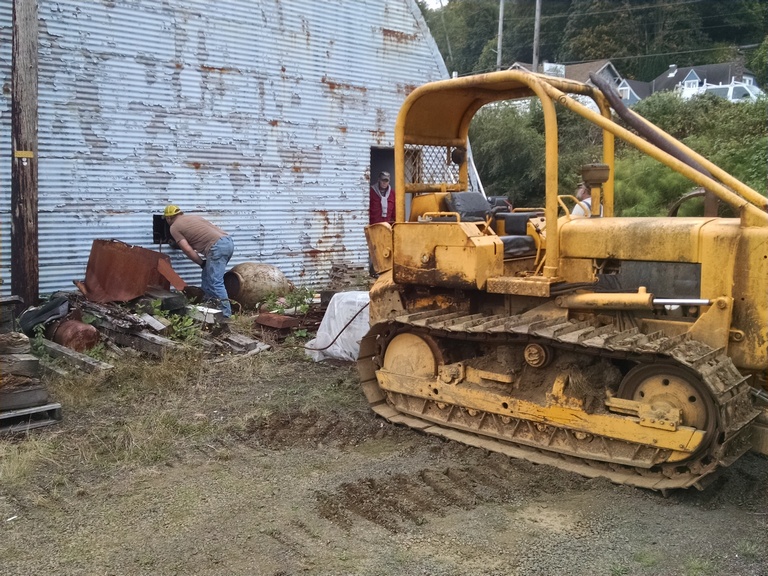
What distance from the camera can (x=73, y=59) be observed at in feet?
33.0

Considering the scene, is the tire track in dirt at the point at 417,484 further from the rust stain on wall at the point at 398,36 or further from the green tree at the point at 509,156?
the green tree at the point at 509,156

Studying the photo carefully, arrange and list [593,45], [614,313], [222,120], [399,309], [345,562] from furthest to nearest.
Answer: [593,45] < [222,120] < [399,309] < [614,313] < [345,562]

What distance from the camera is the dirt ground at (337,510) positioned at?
155 inches

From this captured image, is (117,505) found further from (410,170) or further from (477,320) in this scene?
(410,170)

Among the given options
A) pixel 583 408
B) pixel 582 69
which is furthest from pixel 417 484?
pixel 582 69

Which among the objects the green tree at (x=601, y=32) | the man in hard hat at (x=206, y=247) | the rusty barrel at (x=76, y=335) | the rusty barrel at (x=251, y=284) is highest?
the green tree at (x=601, y=32)

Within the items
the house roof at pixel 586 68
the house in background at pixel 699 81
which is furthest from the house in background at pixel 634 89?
the house roof at pixel 586 68

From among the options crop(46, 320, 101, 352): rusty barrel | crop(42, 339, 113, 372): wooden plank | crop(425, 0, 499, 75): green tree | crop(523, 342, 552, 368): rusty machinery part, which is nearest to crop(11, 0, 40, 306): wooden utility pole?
crop(46, 320, 101, 352): rusty barrel

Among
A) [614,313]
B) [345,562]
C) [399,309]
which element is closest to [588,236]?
[614,313]

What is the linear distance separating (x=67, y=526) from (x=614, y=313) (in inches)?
151

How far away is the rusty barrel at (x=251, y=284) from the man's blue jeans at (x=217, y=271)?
2.82ft

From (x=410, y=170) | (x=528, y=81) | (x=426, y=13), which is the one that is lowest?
(x=410, y=170)

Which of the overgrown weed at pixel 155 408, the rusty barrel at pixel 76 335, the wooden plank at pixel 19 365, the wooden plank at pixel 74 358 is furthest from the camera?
the rusty barrel at pixel 76 335

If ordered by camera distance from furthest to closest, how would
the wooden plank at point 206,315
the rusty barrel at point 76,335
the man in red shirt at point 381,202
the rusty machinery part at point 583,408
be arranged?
the man in red shirt at point 381,202 → the wooden plank at point 206,315 → the rusty barrel at point 76,335 → the rusty machinery part at point 583,408
